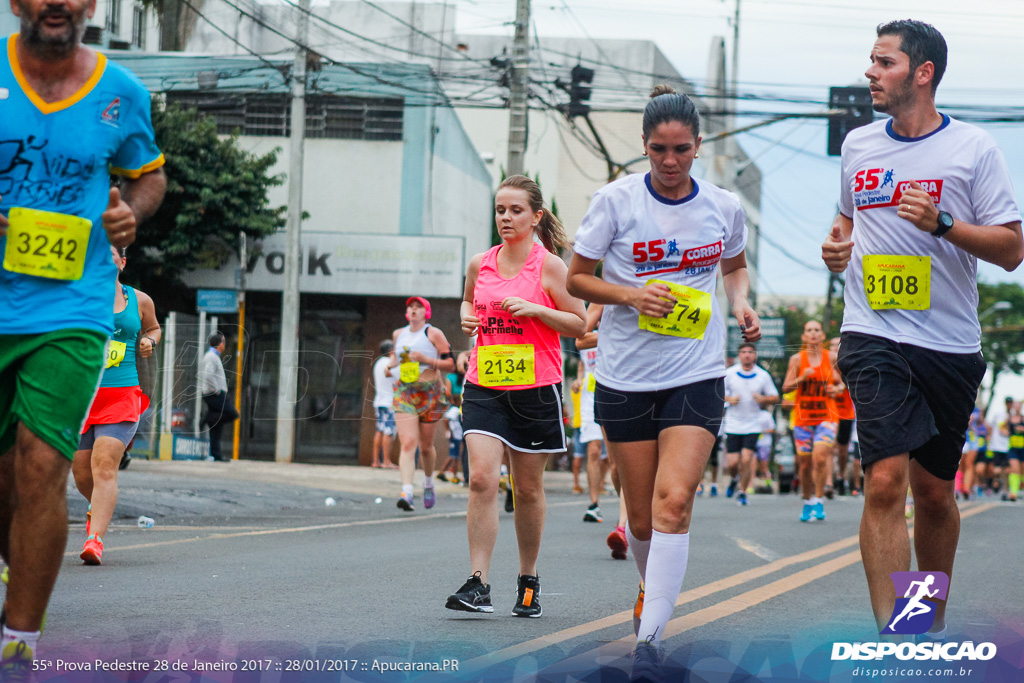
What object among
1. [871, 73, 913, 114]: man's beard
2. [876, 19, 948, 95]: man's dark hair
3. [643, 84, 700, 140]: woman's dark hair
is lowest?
[643, 84, 700, 140]: woman's dark hair

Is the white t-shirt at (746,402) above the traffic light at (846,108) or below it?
below

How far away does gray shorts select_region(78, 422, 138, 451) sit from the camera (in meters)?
7.87

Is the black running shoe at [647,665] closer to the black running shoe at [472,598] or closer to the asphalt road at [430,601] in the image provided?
the asphalt road at [430,601]

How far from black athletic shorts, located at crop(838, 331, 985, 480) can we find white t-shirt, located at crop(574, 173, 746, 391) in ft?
1.75

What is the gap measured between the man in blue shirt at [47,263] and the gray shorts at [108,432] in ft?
13.4

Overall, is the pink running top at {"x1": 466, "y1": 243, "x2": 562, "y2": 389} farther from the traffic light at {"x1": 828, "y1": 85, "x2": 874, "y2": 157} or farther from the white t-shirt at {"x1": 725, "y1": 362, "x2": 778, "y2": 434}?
the traffic light at {"x1": 828, "y1": 85, "x2": 874, "y2": 157}

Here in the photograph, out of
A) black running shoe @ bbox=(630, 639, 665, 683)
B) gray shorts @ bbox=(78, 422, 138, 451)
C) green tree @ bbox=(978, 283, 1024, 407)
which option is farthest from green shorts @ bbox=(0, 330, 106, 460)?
green tree @ bbox=(978, 283, 1024, 407)

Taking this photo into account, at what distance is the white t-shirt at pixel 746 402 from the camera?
1862cm

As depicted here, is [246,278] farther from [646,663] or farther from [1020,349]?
[1020,349]

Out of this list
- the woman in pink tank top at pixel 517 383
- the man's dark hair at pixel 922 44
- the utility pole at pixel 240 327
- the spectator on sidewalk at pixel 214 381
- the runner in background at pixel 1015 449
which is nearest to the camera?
the man's dark hair at pixel 922 44

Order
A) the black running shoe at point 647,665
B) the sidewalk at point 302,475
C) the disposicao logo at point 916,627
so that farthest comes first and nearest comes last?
the sidewalk at point 302,475
the disposicao logo at point 916,627
the black running shoe at point 647,665

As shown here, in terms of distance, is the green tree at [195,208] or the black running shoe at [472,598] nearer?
the black running shoe at [472,598]

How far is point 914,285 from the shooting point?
474cm

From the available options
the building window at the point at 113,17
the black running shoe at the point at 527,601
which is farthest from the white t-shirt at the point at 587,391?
the building window at the point at 113,17
